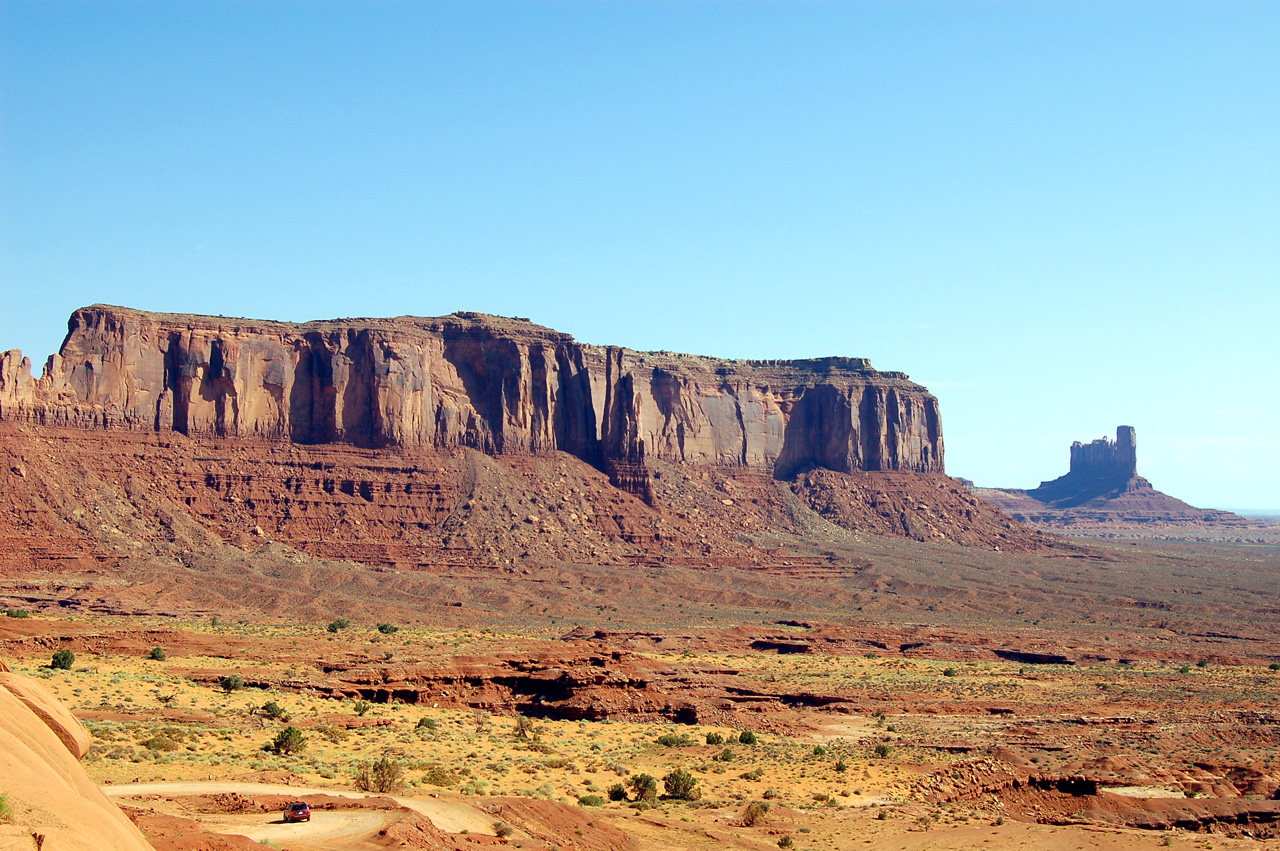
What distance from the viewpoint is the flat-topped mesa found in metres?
75.8

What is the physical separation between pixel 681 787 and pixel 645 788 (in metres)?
0.94

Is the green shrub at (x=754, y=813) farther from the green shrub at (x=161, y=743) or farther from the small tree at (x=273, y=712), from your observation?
the small tree at (x=273, y=712)

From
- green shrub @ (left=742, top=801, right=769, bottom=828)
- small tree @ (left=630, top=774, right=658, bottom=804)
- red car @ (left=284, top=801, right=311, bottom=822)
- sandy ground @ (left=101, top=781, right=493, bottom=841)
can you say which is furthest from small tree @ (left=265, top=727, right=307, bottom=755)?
green shrub @ (left=742, top=801, right=769, bottom=828)

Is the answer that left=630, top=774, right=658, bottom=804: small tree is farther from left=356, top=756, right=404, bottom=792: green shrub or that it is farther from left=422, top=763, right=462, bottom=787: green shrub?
left=356, top=756, right=404, bottom=792: green shrub

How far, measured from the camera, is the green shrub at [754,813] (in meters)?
24.3

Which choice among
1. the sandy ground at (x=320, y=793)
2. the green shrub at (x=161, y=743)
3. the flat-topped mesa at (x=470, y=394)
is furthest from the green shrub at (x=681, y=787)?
the flat-topped mesa at (x=470, y=394)

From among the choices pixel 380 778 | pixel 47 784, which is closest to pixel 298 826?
pixel 380 778

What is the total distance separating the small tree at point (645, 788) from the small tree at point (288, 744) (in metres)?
8.03

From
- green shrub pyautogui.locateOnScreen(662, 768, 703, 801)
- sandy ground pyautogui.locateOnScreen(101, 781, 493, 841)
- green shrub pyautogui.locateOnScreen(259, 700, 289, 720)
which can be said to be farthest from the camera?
green shrub pyautogui.locateOnScreen(259, 700, 289, 720)

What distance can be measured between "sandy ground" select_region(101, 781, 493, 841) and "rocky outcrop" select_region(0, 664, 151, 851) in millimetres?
5622

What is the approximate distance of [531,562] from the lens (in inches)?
3164

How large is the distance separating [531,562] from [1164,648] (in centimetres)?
4052

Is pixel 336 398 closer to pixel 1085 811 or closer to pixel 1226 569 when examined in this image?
pixel 1085 811

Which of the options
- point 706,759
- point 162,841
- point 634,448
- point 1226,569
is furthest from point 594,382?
point 162,841
